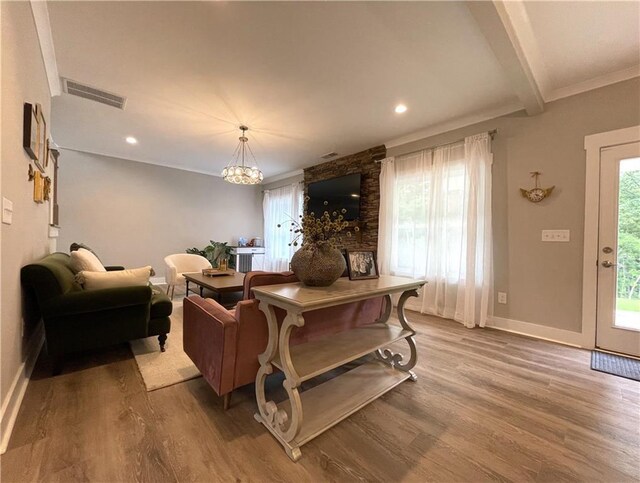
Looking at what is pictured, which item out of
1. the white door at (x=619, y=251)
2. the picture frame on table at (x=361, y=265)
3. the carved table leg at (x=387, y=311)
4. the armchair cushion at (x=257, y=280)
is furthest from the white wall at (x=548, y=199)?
the armchair cushion at (x=257, y=280)

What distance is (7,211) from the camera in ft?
4.49

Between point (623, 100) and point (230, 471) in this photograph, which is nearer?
point (230, 471)

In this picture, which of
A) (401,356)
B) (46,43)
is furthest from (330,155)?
(401,356)

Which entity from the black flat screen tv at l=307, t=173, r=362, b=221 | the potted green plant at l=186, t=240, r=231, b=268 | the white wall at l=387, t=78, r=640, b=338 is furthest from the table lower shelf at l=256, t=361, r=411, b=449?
the potted green plant at l=186, t=240, r=231, b=268

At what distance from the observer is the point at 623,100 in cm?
235

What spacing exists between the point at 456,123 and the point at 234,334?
143 inches

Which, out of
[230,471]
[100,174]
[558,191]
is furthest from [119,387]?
[100,174]

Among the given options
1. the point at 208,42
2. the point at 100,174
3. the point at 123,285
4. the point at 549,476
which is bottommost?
the point at 549,476

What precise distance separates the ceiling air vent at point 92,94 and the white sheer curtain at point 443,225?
3.59m

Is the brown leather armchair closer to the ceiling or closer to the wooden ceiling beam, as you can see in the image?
the ceiling

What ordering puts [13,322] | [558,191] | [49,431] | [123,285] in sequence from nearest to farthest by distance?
[49,431]
[13,322]
[123,285]
[558,191]

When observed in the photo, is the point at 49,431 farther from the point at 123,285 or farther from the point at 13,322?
the point at 123,285

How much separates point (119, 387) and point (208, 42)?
266cm

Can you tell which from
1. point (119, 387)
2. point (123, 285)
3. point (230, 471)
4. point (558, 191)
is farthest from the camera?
point (558, 191)
